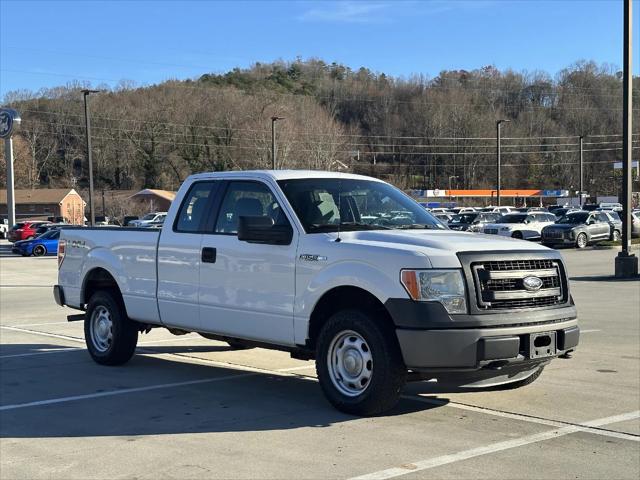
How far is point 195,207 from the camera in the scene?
821 centimetres

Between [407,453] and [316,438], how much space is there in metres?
0.80

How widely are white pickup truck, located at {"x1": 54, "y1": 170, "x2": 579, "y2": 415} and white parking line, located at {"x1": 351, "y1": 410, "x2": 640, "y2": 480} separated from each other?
1.90 ft

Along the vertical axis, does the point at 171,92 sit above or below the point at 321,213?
above

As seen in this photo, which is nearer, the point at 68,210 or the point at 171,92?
the point at 68,210

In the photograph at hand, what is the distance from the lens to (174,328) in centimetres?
838

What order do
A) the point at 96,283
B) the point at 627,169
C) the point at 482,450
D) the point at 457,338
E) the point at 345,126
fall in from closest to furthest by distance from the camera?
the point at 482,450, the point at 457,338, the point at 96,283, the point at 627,169, the point at 345,126

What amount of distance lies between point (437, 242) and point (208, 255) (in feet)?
8.41

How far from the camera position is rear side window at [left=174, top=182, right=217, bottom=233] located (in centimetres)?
810

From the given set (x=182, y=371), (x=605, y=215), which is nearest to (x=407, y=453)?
(x=182, y=371)

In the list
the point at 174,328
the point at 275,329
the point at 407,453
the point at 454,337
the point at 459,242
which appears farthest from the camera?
the point at 174,328

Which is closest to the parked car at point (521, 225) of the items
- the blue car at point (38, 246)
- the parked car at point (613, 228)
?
the parked car at point (613, 228)

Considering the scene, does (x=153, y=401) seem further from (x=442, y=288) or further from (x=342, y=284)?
(x=442, y=288)

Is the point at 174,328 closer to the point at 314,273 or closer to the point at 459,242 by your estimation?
the point at 314,273

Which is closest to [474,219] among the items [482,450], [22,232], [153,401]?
[22,232]
